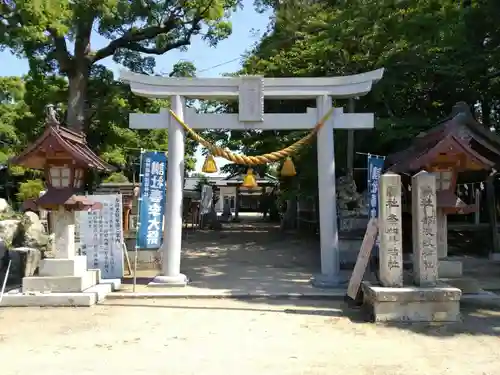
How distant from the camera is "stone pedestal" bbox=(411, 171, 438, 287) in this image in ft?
26.2

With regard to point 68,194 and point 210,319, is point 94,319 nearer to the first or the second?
point 210,319

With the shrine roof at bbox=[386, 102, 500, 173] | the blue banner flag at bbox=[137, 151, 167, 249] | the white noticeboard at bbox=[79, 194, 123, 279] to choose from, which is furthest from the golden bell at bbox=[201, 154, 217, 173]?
the shrine roof at bbox=[386, 102, 500, 173]

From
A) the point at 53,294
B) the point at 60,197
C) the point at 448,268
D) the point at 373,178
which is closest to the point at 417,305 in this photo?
the point at 448,268

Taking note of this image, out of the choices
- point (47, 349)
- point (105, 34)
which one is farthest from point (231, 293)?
point (105, 34)

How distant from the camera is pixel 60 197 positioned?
923cm

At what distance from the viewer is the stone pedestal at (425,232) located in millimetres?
7977

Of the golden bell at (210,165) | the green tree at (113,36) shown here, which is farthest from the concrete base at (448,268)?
the green tree at (113,36)

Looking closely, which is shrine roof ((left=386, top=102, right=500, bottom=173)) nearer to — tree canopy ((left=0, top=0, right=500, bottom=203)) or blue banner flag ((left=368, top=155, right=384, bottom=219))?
blue banner flag ((left=368, top=155, right=384, bottom=219))

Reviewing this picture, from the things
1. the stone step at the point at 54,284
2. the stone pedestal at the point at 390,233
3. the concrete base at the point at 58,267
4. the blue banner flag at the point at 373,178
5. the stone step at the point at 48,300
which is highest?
the blue banner flag at the point at 373,178

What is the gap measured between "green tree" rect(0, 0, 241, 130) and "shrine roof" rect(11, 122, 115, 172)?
22.5 ft

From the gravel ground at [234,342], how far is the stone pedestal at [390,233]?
831 mm

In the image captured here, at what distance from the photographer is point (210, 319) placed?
26.2 ft

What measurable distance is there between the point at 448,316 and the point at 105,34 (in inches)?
614

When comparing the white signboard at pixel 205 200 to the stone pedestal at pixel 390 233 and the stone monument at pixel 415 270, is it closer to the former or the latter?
the stone monument at pixel 415 270
